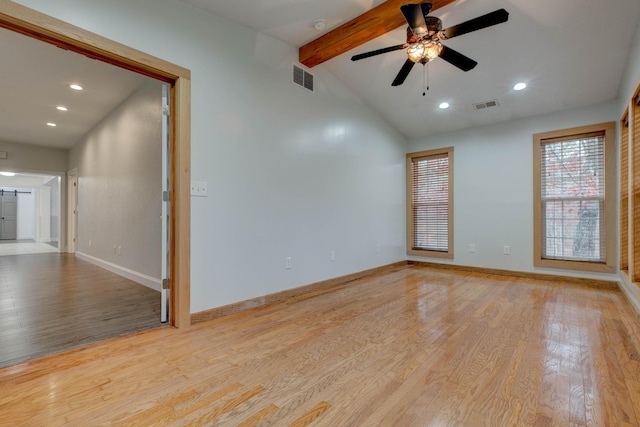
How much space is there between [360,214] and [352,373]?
2.89 m

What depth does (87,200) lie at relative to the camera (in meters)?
5.85

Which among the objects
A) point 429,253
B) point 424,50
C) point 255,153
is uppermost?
point 424,50

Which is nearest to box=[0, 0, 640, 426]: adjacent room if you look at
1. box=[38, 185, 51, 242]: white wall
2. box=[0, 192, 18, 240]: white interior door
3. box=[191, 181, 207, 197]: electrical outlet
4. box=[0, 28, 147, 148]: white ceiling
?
box=[191, 181, 207, 197]: electrical outlet

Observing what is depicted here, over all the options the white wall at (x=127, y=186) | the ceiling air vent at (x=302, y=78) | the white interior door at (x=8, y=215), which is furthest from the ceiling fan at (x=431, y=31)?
the white interior door at (x=8, y=215)

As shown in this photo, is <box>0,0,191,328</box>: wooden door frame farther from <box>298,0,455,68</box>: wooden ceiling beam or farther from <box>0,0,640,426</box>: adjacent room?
<box>298,0,455,68</box>: wooden ceiling beam

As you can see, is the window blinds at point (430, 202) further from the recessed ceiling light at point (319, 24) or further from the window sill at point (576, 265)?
the recessed ceiling light at point (319, 24)

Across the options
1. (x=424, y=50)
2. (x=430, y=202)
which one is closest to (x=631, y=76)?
(x=424, y=50)

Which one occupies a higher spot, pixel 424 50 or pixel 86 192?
pixel 424 50

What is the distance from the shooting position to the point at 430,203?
5.41 meters

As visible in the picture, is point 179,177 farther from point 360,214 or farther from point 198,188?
point 360,214

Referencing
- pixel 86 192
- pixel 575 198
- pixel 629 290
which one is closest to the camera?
pixel 629 290

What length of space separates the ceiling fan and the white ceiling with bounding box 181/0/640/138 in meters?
0.57

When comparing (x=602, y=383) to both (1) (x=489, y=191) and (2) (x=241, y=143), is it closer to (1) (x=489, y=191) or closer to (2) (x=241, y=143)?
(2) (x=241, y=143)

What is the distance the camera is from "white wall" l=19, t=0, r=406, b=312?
239cm
